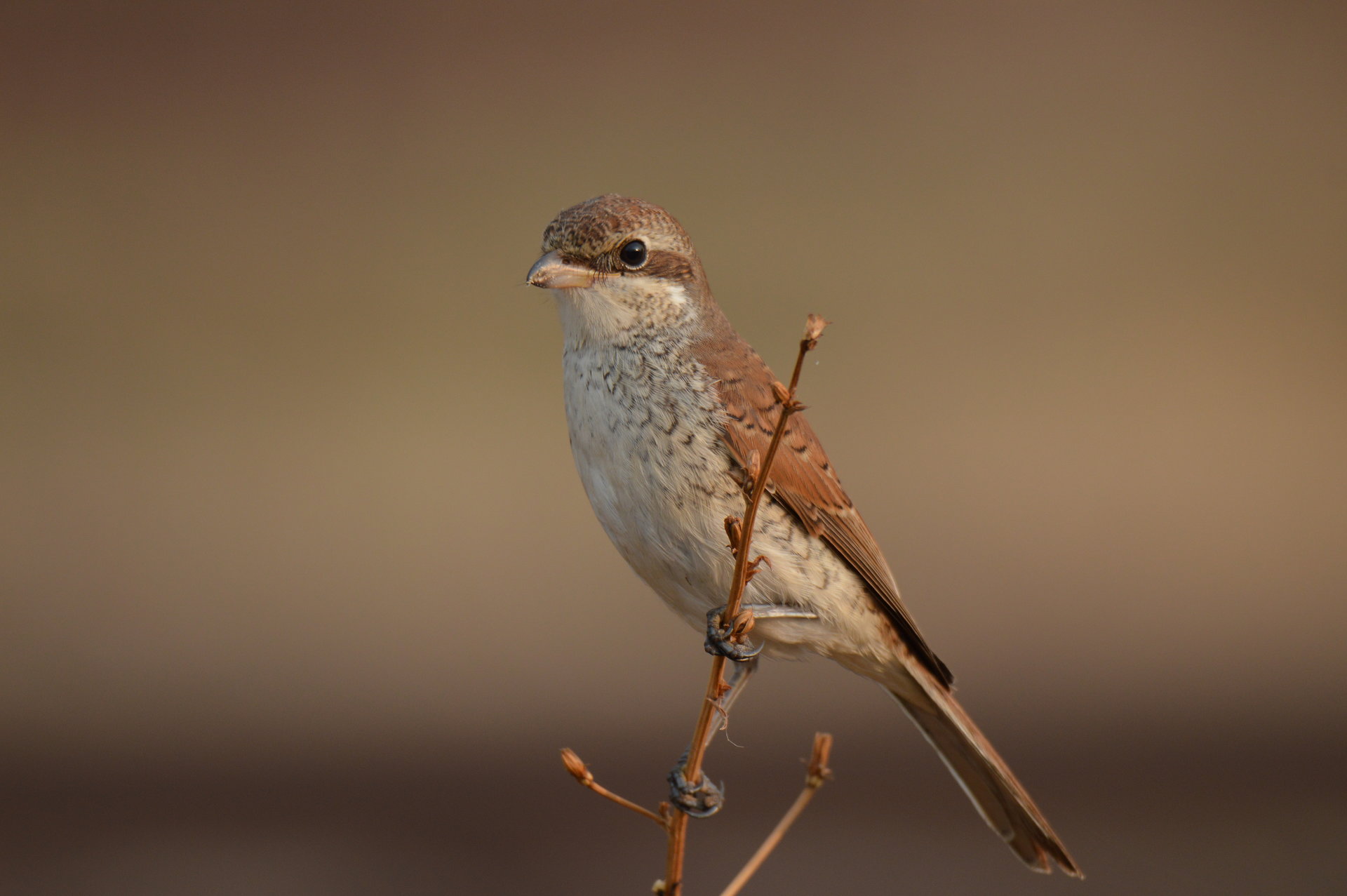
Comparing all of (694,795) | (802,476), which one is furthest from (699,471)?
(694,795)

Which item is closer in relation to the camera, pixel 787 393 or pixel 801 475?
pixel 787 393

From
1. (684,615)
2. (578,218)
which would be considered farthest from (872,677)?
(578,218)

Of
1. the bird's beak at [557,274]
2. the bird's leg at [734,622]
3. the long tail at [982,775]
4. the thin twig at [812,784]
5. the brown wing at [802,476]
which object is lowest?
the long tail at [982,775]

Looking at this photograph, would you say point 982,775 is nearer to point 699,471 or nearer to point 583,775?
point 699,471

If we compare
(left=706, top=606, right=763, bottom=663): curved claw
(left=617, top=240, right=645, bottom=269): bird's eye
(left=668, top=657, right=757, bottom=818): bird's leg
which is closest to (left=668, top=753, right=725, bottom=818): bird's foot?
(left=668, top=657, right=757, bottom=818): bird's leg

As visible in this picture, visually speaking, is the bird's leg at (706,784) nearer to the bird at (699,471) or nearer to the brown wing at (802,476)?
the bird at (699,471)

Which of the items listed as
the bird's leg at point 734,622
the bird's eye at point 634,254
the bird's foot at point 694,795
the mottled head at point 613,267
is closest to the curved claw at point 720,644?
the bird's leg at point 734,622

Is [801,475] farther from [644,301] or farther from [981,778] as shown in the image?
[981,778]

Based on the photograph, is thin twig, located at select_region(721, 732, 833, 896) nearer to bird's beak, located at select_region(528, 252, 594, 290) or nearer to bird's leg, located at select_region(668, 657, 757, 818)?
bird's leg, located at select_region(668, 657, 757, 818)
